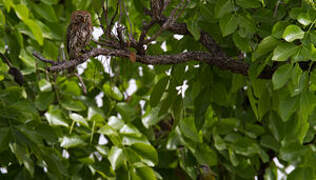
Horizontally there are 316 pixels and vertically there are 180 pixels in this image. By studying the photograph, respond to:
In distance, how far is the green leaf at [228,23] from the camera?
5.63 feet

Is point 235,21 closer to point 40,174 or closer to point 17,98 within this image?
point 17,98

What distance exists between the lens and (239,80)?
1992 mm

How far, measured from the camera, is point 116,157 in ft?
6.73

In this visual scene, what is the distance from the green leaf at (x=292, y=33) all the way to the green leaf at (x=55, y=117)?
1020 millimetres

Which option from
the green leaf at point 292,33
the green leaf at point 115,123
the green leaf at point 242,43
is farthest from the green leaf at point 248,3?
the green leaf at point 115,123

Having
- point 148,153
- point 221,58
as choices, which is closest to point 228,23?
point 221,58

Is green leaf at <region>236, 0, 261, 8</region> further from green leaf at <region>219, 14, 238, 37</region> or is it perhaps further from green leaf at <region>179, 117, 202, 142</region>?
green leaf at <region>179, 117, 202, 142</region>

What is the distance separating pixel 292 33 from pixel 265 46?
86mm

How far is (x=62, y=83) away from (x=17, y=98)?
0.79 feet

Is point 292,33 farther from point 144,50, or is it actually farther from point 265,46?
point 144,50

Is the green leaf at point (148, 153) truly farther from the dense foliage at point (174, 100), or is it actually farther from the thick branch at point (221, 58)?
the thick branch at point (221, 58)

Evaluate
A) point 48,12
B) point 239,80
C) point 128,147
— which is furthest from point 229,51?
point 48,12

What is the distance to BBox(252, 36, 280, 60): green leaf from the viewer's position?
1.53 m

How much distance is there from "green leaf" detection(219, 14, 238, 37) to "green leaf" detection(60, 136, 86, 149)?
0.78 m
